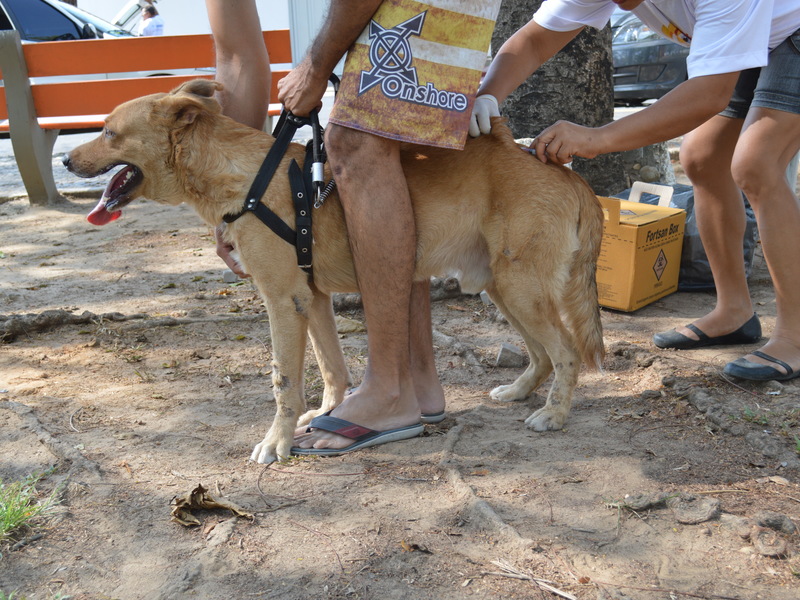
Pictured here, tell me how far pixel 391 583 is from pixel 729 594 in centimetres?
96

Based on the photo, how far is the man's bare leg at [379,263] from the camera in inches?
118

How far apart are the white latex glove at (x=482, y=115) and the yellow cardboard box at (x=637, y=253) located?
1.49m

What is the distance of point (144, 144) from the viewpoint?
3.19 metres

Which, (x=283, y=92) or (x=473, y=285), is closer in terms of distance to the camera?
(x=283, y=92)

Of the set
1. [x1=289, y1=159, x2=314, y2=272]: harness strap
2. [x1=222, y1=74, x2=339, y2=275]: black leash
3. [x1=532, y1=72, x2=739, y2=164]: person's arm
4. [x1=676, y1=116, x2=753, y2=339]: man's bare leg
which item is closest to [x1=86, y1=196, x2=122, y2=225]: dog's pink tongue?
[x1=222, y1=74, x2=339, y2=275]: black leash

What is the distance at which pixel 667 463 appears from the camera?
9.65ft

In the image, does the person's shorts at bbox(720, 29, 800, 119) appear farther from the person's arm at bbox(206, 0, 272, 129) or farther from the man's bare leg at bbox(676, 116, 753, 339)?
the person's arm at bbox(206, 0, 272, 129)

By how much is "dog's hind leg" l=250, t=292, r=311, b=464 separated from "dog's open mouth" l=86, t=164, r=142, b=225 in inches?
30.0

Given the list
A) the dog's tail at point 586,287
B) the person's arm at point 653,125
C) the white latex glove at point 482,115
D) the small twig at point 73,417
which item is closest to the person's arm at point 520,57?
the white latex glove at point 482,115

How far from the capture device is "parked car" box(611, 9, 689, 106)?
1123 centimetres

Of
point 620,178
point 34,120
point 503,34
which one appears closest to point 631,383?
point 620,178

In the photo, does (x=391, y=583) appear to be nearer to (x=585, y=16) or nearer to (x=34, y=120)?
(x=585, y=16)

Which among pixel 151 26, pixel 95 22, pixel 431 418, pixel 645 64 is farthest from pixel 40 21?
pixel 431 418

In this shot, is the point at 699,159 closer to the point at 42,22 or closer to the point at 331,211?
the point at 331,211
